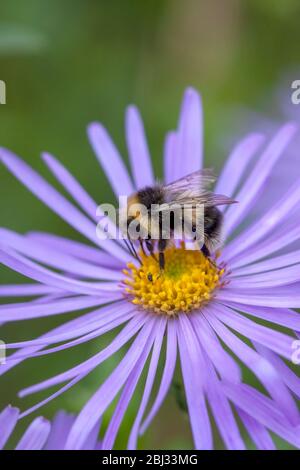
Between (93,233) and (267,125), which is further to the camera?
(267,125)

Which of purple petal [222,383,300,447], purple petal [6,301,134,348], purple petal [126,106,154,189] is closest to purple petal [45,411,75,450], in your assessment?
purple petal [6,301,134,348]

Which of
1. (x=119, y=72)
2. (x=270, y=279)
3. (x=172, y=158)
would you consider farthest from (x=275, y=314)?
(x=119, y=72)

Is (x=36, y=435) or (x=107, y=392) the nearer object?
(x=36, y=435)

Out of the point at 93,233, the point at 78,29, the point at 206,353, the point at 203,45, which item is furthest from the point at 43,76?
the point at 206,353

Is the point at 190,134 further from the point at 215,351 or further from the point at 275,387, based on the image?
the point at 275,387

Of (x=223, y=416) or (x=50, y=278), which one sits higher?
(x=50, y=278)

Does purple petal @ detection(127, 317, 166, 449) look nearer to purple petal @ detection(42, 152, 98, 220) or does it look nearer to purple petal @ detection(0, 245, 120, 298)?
purple petal @ detection(0, 245, 120, 298)
